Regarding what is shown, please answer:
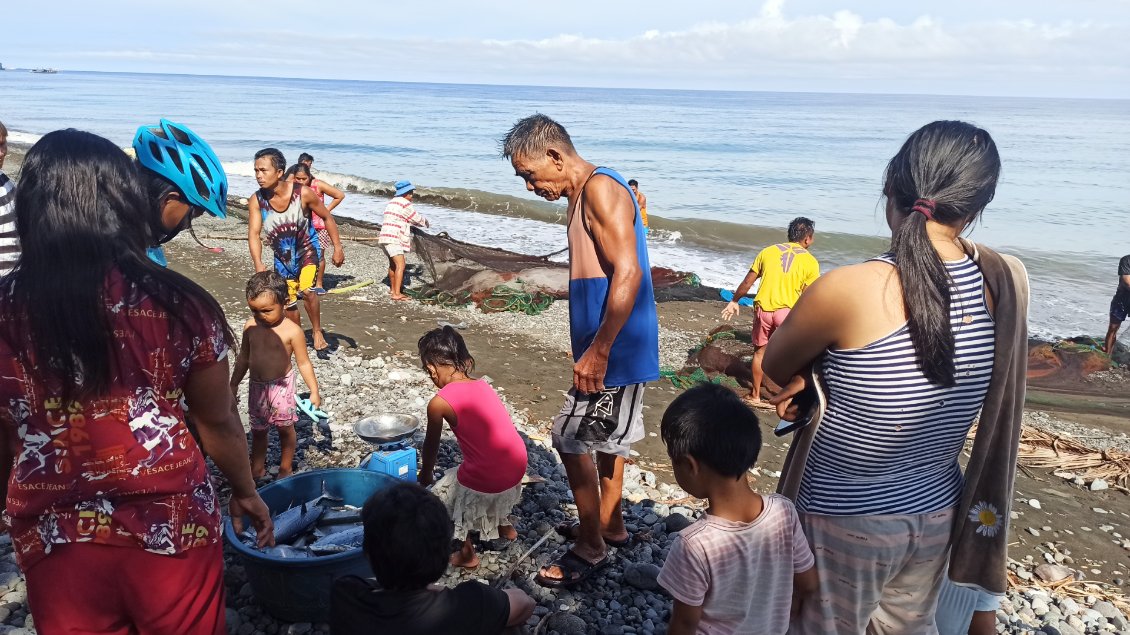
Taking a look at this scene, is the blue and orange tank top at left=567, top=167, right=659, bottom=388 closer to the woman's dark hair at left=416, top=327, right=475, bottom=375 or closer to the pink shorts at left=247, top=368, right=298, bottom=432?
the woman's dark hair at left=416, top=327, right=475, bottom=375

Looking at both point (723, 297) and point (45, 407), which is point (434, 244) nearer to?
point (723, 297)

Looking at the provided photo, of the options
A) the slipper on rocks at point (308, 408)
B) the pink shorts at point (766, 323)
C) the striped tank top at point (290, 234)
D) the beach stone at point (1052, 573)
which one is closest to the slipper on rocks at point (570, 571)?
the slipper on rocks at point (308, 408)

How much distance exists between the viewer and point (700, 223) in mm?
22031

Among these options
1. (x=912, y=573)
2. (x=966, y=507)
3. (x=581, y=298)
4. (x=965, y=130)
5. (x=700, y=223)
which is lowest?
(x=700, y=223)

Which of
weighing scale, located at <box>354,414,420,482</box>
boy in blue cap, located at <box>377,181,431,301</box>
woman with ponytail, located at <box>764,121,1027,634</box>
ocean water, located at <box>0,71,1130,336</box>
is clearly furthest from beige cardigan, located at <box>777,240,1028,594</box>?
boy in blue cap, located at <box>377,181,431,301</box>

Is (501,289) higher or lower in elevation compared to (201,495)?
lower

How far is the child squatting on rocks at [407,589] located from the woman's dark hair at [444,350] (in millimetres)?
1472

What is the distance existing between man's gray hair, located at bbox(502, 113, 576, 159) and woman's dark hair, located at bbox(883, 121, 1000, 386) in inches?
64.7

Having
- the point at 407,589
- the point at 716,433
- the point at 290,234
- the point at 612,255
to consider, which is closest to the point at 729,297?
the point at 290,234

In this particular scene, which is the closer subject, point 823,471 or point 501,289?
point 823,471

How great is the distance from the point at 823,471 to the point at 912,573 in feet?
1.42

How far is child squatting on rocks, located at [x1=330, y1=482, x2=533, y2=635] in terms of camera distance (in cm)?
214

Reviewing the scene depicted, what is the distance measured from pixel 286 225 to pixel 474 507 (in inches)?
175

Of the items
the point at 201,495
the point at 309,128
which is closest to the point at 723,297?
the point at 201,495
